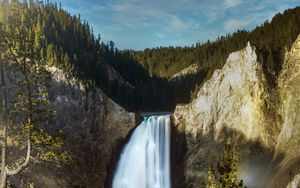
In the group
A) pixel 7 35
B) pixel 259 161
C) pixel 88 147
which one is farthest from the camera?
pixel 88 147

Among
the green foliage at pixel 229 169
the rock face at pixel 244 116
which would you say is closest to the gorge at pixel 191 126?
the rock face at pixel 244 116

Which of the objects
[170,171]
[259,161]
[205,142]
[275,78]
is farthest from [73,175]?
[275,78]

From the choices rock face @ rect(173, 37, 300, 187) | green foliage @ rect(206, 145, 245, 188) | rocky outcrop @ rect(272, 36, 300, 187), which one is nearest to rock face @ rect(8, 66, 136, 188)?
rock face @ rect(173, 37, 300, 187)

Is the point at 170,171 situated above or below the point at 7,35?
below

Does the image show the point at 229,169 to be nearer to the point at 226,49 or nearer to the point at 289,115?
the point at 289,115

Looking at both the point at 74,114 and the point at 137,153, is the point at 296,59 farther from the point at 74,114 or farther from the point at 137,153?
the point at 74,114

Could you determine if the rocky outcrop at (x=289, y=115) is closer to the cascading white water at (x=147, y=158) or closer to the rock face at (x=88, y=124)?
the cascading white water at (x=147, y=158)

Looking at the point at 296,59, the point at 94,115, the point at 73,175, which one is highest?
the point at 296,59

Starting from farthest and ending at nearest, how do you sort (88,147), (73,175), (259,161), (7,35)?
(88,147), (73,175), (259,161), (7,35)
